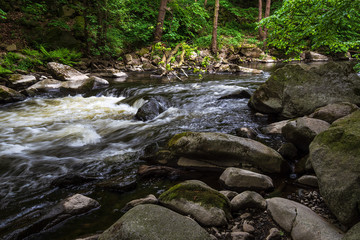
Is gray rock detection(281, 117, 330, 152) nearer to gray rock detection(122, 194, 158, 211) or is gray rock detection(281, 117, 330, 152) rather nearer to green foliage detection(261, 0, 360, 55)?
green foliage detection(261, 0, 360, 55)

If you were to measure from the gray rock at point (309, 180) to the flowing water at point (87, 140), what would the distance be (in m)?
1.39

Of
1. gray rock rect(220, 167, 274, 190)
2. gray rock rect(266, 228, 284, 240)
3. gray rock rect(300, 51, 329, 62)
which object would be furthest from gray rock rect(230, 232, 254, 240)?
gray rock rect(300, 51, 329, 62)

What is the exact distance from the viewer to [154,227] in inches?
73.3

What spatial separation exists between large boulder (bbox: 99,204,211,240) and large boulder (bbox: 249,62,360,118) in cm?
477

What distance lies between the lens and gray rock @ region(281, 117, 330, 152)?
3820 millimetres

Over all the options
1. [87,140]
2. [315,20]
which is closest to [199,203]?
[87,140]

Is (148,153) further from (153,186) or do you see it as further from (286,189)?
(286,189)

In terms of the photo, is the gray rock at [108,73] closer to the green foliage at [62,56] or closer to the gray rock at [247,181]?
the green foliage at [62,56]

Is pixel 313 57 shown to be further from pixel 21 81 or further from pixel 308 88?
pixel 21 81

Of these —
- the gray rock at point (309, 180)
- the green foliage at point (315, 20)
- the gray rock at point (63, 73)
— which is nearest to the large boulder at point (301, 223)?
the gray rock at point (309, 180)

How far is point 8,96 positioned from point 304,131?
9.66 meters

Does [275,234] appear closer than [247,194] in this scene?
Yes

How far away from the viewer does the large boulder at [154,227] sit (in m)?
1.80

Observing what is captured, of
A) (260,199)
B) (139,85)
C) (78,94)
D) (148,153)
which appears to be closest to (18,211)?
(148,153)
